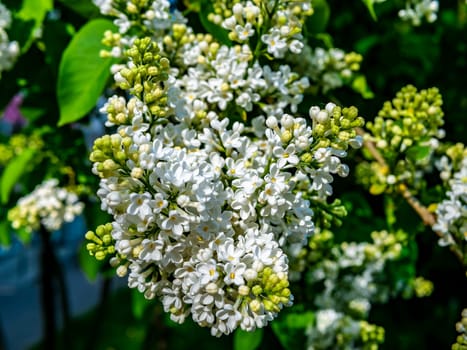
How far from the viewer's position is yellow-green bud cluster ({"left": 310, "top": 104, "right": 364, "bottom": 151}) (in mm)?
1000

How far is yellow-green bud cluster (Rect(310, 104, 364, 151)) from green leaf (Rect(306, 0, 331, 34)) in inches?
23.7

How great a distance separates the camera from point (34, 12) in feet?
5.34

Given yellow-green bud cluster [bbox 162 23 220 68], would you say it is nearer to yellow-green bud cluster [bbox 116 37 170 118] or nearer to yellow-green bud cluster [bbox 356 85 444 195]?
yellow-green bud cluster [bbox 116 37 170 118]

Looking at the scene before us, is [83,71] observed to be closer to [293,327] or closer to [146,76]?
[146,76]

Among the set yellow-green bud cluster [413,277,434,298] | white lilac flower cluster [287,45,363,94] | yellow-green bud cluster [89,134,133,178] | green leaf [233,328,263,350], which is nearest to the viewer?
yellow-green bud cluster [89,134,133,178]

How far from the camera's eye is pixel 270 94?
1260 millimetres

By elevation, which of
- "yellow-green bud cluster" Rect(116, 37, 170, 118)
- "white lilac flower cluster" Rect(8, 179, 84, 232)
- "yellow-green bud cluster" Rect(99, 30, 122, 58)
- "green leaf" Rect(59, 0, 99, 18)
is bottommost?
"white lilac flower cluster" Rect(8, 179, 84, 232)

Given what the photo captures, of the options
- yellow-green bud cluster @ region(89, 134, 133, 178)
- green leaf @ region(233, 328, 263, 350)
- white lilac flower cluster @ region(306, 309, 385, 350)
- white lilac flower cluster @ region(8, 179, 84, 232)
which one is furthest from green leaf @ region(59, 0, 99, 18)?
white lilac flower cluster @ region(306, 309, 385, 350)

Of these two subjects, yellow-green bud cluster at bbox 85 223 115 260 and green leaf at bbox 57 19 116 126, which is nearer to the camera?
yellow-green bud cluster at bbox 85 223 115 260

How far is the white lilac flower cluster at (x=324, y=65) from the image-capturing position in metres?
1.48

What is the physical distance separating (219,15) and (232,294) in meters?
0.67

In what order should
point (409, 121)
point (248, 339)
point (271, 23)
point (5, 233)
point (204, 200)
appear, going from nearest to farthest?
point (204, 200)
point (271, 23)
point (409, 121)
point (248, 339)
point (5, 233)

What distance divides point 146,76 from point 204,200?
28cm

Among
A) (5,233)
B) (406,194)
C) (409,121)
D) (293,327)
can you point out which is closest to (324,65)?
(409,121)
